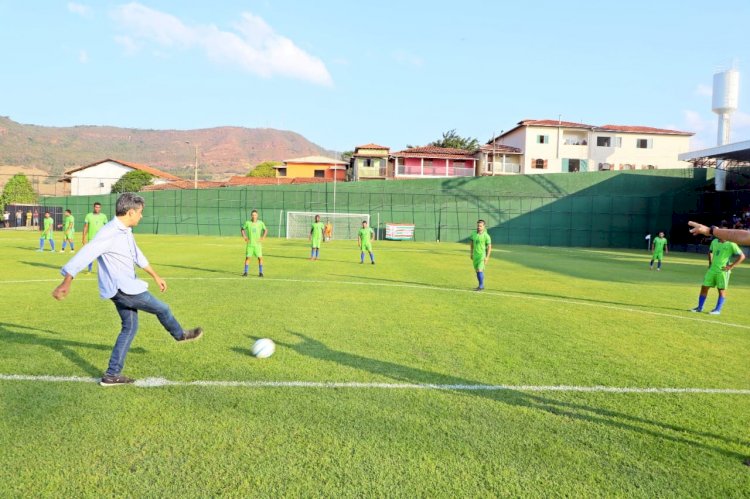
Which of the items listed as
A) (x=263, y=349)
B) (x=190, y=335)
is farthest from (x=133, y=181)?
(x=263, y=349)

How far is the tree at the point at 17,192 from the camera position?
63.1 meters

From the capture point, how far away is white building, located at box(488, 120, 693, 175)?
2571 inches

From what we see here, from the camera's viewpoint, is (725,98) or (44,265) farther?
(725,98)

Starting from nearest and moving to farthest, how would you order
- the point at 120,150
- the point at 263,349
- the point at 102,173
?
the point at 263,349
the point at 102,173
the point at 120,150

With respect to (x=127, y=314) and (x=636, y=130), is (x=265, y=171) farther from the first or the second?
(x=127, y=314)

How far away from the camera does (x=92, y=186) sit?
76.8 m

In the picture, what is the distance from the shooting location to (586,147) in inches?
2594

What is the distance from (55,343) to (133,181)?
234ft

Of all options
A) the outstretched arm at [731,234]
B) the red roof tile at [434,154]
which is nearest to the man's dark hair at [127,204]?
the outstretched arm at [731,234]

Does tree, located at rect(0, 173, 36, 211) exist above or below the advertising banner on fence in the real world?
above

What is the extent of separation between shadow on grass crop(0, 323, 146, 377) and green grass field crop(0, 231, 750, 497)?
0.13ft

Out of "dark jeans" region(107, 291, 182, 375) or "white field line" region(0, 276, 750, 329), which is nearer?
"dark jeans" region(107, 291, 182, 375)

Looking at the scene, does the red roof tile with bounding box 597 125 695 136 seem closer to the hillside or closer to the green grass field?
the green grass field

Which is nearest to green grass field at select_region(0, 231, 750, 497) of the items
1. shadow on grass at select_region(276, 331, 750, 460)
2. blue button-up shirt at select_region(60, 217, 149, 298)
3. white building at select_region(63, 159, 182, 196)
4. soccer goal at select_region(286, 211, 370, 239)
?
shadow on grass at select_region(276, 331, 750, 460)
